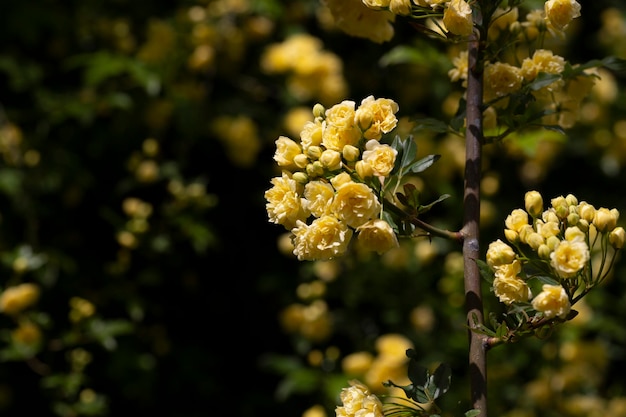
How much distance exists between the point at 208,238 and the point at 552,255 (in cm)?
197

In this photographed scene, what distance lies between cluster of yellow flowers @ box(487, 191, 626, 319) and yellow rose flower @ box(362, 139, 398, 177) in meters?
0.15

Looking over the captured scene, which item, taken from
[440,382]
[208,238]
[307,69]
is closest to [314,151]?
[440,382]

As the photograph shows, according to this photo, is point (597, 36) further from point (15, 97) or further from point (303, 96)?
point (15, 97)

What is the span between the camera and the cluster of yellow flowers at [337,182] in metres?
0.98

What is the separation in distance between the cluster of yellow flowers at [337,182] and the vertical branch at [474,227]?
0.36 ft

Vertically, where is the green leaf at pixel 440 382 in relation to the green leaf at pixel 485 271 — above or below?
below

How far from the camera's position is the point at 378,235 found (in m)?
0.98

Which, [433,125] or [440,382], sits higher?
[433,125]

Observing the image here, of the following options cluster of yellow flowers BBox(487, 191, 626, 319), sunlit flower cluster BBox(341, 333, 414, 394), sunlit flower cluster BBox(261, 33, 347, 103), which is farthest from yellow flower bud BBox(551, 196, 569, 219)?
sunlit flower cluster BBox(261, 33, 347, 103)

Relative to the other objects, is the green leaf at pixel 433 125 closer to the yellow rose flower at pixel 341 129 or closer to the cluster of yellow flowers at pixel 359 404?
the yellow rose flower at pixel 341 129

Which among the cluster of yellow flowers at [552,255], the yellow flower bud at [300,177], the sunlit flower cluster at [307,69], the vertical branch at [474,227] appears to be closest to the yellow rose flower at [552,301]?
the cluster of yellow flowers at [552,255]

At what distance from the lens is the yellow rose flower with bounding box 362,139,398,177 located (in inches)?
39.2

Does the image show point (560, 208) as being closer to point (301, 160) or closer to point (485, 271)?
point (485, 271)

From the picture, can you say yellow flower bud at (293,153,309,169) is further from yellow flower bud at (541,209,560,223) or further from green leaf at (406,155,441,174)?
yellow flower bud at (541,209,560,223)
